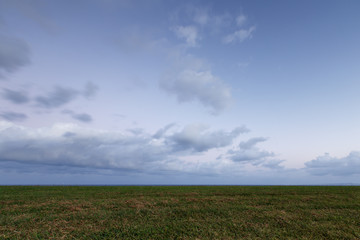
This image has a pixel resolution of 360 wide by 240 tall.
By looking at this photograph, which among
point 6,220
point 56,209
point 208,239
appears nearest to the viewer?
point 208,239

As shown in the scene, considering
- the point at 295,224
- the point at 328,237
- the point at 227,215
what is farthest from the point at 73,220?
the point at 328,237

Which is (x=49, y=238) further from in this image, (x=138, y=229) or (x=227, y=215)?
(x=227, y=215)

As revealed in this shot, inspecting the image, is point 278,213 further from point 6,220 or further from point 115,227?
point 6,220

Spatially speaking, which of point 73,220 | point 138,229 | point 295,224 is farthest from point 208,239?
point 73,220

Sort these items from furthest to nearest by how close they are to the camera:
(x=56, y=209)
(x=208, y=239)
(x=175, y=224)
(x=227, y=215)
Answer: (x=56, y=209), (x=227, y=215), (x=175, y=224), (x=208, y=239)

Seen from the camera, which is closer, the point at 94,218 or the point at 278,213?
the point at 94,218

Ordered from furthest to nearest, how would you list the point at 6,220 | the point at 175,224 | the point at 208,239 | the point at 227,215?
the point at 227,215
the point at 6,220
the point at 175,224
the point at 208,239

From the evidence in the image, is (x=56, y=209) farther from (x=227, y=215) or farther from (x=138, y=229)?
(x=227, y=215)

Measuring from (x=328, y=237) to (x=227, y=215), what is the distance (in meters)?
4.48

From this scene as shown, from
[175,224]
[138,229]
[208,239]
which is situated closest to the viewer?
[208,239]

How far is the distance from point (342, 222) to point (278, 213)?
2906 millimetres

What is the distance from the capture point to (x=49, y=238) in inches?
288

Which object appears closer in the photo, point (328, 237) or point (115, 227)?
point (328, 237)

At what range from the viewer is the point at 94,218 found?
385 inches
